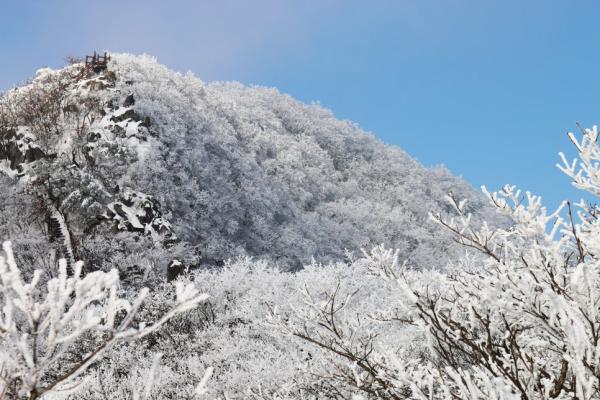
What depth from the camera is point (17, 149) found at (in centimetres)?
2652

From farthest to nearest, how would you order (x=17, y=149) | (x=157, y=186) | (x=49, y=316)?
(x=157, y=186) < (x=17, y=149) < (x=49, y=316)

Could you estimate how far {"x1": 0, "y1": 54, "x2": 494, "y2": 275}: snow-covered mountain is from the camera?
24.5 meters

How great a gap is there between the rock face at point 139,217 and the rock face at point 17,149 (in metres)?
5.54

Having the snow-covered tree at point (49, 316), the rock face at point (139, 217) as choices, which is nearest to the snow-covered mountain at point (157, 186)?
the rock face at point (139, 217)

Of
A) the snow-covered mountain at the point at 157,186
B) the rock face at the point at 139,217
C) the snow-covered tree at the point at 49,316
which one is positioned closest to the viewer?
the snow-covered tree at the point at 49,316

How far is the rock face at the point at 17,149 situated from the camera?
2630 cm

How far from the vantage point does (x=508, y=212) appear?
11.7 ft

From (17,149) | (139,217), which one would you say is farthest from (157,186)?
(17,149)

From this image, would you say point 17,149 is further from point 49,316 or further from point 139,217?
point 49,316

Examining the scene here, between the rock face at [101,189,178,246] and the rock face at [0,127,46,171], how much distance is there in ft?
18.2

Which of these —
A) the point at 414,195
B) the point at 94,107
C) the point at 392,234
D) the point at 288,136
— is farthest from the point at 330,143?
the point at 94,107

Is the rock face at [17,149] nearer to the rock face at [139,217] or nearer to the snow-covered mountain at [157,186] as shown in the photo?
the snow-covered mountain at [157,186]

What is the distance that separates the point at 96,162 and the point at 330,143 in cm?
4686

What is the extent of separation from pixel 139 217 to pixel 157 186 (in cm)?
356
